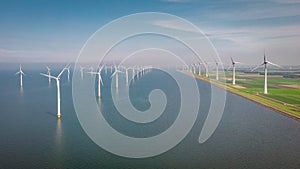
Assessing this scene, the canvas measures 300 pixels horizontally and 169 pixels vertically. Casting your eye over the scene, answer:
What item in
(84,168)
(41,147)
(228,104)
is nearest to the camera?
(84,168)

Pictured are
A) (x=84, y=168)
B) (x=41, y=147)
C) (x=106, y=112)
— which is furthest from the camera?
(x=106, y=112)

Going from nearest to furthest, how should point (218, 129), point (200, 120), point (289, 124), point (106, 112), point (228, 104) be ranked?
point (218, 129) < point (289, 124) < point (200, 120) < point (106, 112) < point (228, 104)

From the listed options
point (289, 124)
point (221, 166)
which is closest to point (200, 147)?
point (221, 166)

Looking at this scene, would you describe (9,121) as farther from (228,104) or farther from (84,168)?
(228,104)

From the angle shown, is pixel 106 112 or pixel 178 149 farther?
pixel 106 112

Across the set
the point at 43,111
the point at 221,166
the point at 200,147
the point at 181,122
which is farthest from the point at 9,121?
the point at 221,166

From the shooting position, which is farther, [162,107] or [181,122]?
[162,107]

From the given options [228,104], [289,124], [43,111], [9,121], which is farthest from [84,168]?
[228,104]

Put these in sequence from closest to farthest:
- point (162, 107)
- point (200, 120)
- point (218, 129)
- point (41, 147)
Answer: point (41, 147) < point (218, 129) < point (200, 120) < point (162, 107)

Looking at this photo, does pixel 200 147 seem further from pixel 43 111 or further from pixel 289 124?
pixel 43 111
